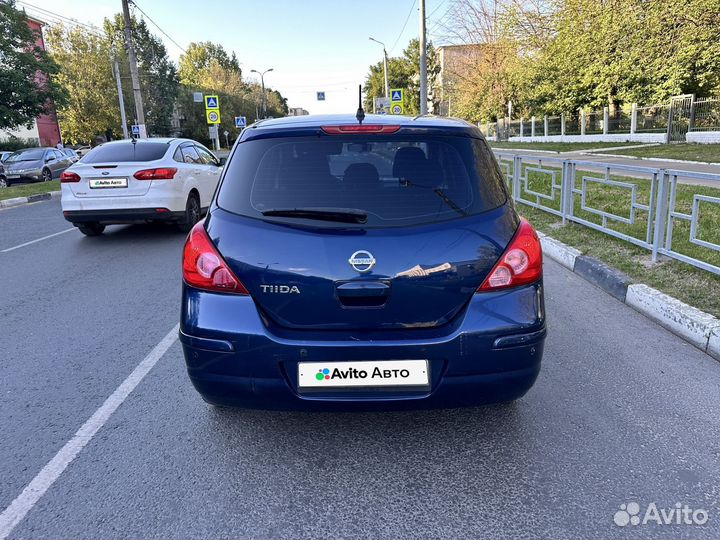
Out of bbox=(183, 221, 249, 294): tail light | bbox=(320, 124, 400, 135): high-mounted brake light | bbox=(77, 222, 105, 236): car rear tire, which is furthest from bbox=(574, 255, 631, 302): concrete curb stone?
bbox=(77, 222, 105, 236): car rear tire

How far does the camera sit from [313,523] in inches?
87.8

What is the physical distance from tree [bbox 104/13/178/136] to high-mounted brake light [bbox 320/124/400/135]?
56.5 meters

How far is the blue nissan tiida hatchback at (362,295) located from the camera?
2426 mm

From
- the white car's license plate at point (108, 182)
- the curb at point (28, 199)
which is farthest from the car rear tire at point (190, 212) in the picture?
the curb at point (28, 199)

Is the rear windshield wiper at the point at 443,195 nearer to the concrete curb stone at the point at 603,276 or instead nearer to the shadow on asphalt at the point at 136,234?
the concrete curb stone at the point at 603,276

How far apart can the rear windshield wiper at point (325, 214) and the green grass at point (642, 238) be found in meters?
3.33

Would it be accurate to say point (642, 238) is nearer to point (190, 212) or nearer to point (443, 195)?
point (443, 195)

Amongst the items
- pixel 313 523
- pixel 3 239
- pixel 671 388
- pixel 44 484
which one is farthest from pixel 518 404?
pixel 3 239

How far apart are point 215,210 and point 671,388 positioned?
2.96 meters

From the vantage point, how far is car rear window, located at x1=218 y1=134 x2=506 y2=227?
261cm

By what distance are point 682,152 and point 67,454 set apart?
2242 centimetres

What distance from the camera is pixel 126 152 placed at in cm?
878

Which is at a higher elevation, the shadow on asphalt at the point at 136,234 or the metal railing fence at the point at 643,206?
the metal railing fence at the point at 643,206

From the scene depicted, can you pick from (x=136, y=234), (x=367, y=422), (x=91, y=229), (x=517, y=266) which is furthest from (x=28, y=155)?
(x=517, y=266)
